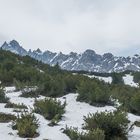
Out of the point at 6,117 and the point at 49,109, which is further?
the point at 49,109

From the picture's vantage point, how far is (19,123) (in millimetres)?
14523

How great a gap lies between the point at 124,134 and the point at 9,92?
1040cm

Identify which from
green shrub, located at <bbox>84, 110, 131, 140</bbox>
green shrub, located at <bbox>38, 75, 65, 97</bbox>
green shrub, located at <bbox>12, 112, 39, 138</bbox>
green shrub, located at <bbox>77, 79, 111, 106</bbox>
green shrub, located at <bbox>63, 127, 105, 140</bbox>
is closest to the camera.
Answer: green shrub, located at <bbox>63, 127, 105, 140</bbox>

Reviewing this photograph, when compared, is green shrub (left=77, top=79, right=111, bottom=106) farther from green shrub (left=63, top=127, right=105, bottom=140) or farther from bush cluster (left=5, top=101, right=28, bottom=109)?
green shrub (left=63, top=127, right=105, bottom=140)

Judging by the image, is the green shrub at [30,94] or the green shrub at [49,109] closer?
the green shrub at [49,109]

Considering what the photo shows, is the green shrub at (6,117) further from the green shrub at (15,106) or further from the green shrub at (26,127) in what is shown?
the green shrub at (15,106)

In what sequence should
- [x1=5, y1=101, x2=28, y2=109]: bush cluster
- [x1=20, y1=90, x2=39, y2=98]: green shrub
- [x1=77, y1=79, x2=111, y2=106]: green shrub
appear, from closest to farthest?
[x1=5, y1=101, x2=28, y2=109]: bush cluster → [x1=77, y1=79, x2=111, y2=106]: green shrub → [x1=20, y1=90, x2=39, y2=98]: green shrub

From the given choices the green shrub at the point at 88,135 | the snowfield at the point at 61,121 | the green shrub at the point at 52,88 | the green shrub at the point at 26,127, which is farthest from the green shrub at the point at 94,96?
the green shrub at the point at 88,135

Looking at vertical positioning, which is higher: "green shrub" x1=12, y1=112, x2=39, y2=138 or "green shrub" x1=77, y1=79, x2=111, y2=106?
"green shrub" x1=77, y1=79, x2=111, y2=106

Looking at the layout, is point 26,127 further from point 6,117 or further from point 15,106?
point 15,106

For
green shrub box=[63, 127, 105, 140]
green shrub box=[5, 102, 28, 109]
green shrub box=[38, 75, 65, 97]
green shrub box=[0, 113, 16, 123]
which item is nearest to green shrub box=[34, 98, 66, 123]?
green shrub box=[5, 102, 28, 109]

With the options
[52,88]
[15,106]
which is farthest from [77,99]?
[15,106]

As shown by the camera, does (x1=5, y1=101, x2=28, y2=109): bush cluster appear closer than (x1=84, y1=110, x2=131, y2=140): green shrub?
No

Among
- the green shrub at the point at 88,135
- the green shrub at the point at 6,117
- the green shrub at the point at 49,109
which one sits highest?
the green shrub at the point at 49,109
